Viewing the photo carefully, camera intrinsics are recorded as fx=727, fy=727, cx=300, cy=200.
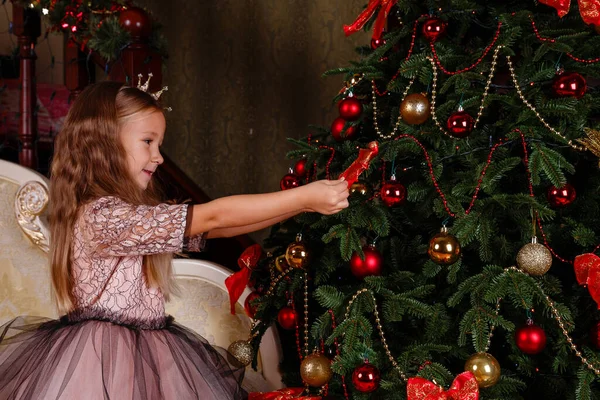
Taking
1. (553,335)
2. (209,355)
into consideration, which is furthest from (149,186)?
(553,335)

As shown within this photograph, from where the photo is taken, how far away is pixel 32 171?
8.16 feet

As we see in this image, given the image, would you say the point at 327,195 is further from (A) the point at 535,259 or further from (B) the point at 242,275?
(B) the point at 242,275

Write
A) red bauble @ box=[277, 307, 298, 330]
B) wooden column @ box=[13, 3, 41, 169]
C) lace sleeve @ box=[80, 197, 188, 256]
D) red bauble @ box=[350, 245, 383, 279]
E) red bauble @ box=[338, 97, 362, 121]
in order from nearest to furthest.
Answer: lace sleeve @ box=[80, 197, 188, 256], red bauble @ box=[350, 245, 383, 279], red bauble @ box=[338, 97, 362, 121], red bauble @ box=[277, 307, 298, 330], wooden column @ box=[13, 3, 41, 169]

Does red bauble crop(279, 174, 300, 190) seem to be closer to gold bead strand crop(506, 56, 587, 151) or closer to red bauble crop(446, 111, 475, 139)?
red bauble crop(446, 111, 475, 139)

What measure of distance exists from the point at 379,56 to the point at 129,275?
2.74ft

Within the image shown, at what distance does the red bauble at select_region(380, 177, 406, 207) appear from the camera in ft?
5.55

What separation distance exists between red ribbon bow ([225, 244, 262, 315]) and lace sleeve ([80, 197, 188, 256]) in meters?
0.47

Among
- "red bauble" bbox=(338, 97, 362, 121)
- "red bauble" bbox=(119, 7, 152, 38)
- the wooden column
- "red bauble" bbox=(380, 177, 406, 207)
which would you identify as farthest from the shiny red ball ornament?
the wooden column

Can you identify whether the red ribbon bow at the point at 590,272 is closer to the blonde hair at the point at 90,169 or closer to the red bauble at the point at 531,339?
the red bauble at the point at 531,339

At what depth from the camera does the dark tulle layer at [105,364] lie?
5.31 ft

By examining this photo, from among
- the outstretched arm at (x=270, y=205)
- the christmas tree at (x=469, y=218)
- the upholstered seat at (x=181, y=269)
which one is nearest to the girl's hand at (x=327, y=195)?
the outstretched arm at (x=270, y=205)

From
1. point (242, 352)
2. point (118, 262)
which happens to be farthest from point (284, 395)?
point (118, 262)

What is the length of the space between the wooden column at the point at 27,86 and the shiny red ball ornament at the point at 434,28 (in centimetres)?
159

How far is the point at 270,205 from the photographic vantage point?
160cm
